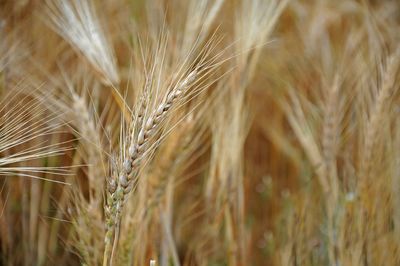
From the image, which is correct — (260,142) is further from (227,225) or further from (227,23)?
(227,225)

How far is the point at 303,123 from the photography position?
1.40 meters

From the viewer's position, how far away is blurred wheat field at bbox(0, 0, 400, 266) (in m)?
0.95

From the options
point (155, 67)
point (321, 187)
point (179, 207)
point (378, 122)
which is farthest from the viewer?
point (179, 207)

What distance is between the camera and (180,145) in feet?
3.75

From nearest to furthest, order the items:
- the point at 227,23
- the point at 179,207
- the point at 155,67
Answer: the point at 155,67 < the point at 179,207 < the point at 227,23

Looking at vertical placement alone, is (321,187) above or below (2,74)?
below

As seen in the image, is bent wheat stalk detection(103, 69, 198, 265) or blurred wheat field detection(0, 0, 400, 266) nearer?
bent wheat stalk detection(103, 69, 198, 265)

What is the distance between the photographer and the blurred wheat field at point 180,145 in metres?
0.95

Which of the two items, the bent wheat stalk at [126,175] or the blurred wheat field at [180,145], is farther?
the blurred wheat field at [180,145]

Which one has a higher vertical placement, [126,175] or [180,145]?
[180,145]

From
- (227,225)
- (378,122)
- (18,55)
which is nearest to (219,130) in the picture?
(227,225)

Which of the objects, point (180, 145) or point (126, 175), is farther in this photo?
point (180, 145)

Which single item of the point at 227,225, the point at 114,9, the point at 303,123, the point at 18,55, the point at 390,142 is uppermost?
the point at 114,9

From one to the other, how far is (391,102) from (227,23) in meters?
0.67
